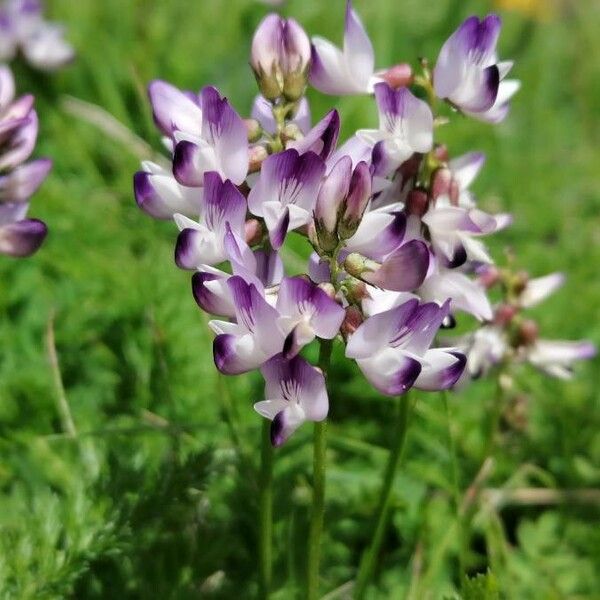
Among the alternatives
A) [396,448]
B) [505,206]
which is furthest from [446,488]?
[505,206]

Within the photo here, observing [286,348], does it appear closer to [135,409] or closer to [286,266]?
[135,409]

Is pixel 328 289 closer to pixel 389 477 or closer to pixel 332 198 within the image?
pixel 332 198

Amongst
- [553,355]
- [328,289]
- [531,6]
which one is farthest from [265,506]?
[531,6]

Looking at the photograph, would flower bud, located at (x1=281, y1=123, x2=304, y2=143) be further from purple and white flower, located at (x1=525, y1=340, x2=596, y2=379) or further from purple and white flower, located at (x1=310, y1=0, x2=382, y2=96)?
purple and white flower, located at (x1=525, y1=340, x2=596, y2=379)

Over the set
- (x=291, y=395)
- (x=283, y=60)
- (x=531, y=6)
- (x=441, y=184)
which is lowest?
(x=291, y=395)

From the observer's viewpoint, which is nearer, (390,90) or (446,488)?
(390,90)

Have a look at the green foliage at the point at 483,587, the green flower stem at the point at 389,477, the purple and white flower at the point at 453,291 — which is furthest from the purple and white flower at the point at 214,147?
the green foliage at the point at 483,587

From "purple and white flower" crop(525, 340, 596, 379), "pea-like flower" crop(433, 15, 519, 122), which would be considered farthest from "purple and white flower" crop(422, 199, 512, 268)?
"purple and white flower" crop(525, 340, 596, 379)
